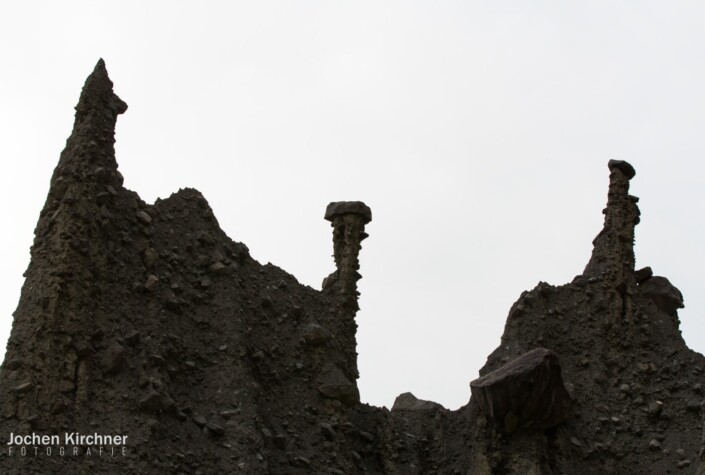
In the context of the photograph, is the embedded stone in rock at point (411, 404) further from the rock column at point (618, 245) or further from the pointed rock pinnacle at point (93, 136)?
the pointed rock pinnacle at point (93, 136)

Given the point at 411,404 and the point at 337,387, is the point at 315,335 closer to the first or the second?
the point at 337,387

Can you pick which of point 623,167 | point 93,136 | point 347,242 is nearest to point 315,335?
point 347,242

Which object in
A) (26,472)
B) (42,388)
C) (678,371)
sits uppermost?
(678,371)

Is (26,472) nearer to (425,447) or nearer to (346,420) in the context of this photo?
(346,420)

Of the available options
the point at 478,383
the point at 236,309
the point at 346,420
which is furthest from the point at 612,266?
the point at 236,309

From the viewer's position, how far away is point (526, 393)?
24.5 m

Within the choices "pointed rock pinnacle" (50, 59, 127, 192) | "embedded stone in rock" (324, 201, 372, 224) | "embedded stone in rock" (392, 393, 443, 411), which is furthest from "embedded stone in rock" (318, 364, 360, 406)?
"pointed rock pinnacle" (50, 59, 127, 192)

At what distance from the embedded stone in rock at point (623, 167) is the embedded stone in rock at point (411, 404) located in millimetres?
8421

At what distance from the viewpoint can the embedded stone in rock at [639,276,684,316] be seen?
30188 mm

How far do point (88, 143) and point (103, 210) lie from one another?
1.51 meters

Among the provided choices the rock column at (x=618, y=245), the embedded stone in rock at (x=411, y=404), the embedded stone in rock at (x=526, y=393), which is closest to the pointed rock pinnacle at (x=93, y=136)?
the embedded stone in rock at (x=526, y=393)

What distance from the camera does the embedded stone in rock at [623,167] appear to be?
93.2 ft

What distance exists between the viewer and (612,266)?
27.9 m

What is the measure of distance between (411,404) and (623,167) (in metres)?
9.24
